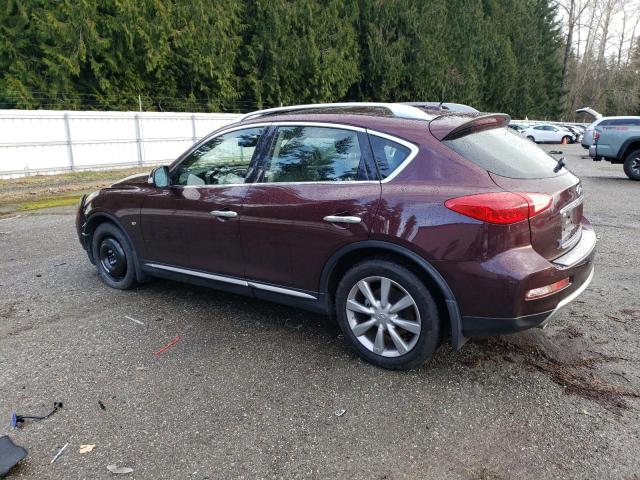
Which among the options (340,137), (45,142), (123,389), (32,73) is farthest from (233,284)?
(32,73)

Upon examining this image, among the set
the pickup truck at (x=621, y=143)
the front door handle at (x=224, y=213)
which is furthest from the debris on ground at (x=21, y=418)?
the pickup truck at (x=621, y=143)

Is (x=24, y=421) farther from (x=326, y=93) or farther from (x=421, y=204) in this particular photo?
(x=326, y=93)

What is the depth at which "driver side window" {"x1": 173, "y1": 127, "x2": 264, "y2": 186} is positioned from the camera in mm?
4113

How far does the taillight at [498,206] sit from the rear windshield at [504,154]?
24cm

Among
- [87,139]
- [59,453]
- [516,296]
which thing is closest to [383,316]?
[516,296]

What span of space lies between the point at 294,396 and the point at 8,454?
155 cm

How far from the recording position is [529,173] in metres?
3.38

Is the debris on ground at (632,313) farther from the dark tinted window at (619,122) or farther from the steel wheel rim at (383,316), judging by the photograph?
the dark tinted window at (619,122)

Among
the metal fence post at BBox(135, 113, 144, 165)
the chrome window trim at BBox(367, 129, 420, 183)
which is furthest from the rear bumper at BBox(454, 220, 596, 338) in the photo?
the metal fence post at BBox(135, 113, 144, 165)

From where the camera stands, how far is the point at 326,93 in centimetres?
2494

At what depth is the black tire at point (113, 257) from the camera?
5.00m

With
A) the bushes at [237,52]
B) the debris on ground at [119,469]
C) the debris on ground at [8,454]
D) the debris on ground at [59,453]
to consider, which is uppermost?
the bushes at [237,52]

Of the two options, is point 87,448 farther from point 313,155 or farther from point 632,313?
point 632,313

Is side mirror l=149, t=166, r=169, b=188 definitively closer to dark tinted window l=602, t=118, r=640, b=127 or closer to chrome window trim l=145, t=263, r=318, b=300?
chrome window trim l=145, t=263, r=318, b=300
